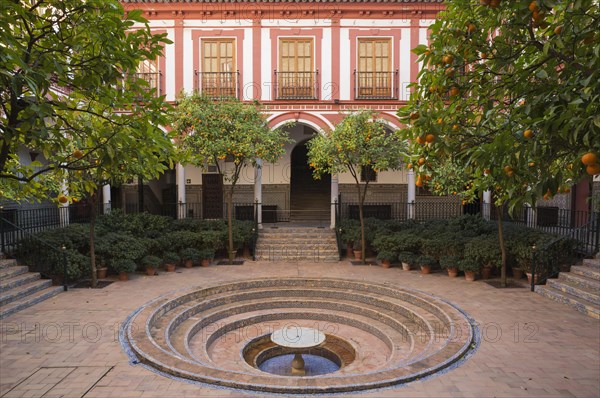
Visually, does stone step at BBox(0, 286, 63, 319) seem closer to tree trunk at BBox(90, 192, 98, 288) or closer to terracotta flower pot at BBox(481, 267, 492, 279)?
tree trunk at BBox(90, 192, 98, 288)

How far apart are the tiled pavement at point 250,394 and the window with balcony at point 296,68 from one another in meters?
9.55

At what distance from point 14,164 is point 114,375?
2968 mm

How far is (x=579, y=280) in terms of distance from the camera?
8.72 metres

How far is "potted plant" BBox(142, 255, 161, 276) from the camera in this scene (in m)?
10.9

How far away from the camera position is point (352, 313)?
9094 mm

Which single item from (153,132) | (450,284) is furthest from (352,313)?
(153,132)

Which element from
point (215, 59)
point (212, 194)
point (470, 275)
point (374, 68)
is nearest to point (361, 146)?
point (470, 275)

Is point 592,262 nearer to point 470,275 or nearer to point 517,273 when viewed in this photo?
point 517,273

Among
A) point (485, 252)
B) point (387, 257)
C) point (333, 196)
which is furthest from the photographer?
point (333, 196)

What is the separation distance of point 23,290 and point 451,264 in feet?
33.4

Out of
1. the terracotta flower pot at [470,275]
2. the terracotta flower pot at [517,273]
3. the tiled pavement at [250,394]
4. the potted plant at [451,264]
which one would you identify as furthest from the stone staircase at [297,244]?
the terracotta flower pot at [517,273]

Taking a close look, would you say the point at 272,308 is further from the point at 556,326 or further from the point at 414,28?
the point at 414,28

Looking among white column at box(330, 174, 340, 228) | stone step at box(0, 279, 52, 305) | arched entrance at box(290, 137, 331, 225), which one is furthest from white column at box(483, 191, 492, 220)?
stone step at box(0, 279, 52, 305)

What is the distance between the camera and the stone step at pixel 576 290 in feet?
26.1
